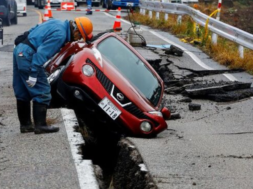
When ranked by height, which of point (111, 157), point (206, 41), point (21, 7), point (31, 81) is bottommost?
point (21, 7)

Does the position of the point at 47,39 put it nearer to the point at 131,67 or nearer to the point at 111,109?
the point at 111,109

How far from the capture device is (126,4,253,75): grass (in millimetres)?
13156

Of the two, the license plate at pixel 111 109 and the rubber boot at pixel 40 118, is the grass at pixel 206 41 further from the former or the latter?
the rubber boot at pixel 40 118

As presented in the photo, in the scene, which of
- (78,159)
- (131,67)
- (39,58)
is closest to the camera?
(78,159)

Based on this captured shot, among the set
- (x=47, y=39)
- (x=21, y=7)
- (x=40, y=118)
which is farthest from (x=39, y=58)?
(x=21, y=7)

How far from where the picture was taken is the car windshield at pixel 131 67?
25.0 feet

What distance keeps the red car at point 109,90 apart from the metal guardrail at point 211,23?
620 cm

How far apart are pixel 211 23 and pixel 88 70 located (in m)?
10.2

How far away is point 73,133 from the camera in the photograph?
6.69m

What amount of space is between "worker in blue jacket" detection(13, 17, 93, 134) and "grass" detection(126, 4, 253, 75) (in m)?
6.50

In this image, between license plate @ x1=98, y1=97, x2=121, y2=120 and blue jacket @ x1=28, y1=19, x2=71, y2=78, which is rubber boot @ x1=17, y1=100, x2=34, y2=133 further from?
license plate @ x1=98, y1=97, x2=121, y2=120

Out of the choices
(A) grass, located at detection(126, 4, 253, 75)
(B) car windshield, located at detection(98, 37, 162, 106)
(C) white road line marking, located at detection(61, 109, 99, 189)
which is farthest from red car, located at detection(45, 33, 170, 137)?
(A) grass, located at detection(126, 4, 253, 75)

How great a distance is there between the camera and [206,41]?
16.2m

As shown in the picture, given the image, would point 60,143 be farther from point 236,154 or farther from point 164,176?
point 236,154
